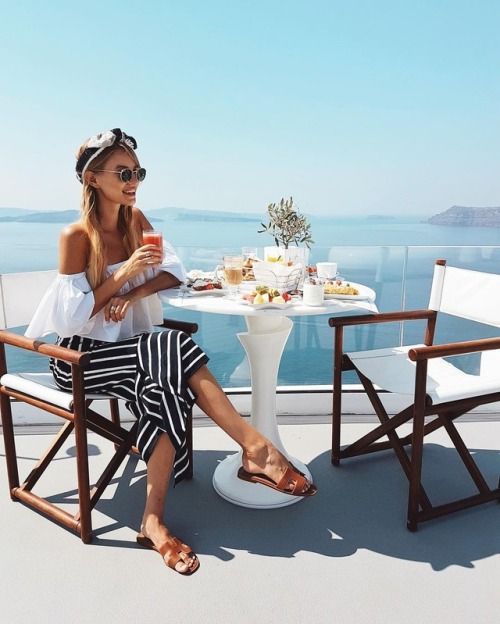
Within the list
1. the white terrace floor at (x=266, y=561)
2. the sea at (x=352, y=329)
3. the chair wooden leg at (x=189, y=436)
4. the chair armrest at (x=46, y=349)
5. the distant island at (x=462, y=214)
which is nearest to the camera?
the white terrace floor at (x=266, y=561)

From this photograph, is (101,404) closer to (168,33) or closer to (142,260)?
(142,260)

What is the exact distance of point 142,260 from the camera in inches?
80.7

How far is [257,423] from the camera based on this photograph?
2475 mm

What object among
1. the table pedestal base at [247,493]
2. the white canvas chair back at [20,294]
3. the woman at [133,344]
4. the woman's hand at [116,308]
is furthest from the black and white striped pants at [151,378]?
the white canvas chair back at [20,294]

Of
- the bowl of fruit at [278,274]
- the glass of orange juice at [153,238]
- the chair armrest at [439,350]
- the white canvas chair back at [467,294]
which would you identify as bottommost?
the chair armrest at [439,350]

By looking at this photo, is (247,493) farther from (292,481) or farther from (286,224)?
(286,224)

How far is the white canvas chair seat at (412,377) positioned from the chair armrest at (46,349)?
50.1 inches

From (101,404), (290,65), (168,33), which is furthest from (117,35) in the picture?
(101,404)

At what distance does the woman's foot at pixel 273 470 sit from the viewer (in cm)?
196

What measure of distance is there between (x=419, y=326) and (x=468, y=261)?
0.71 m

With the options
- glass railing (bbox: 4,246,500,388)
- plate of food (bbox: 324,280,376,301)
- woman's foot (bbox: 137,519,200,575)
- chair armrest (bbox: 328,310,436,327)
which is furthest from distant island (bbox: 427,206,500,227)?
woman's foot (bbox: 137,519,200,575)

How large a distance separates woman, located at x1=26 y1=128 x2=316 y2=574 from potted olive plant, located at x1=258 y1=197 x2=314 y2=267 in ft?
1.61

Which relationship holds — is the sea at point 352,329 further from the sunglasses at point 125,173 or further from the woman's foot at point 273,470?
the woman's foot at point 273,470

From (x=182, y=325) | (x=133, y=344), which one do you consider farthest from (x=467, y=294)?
(x=133, y=344)
